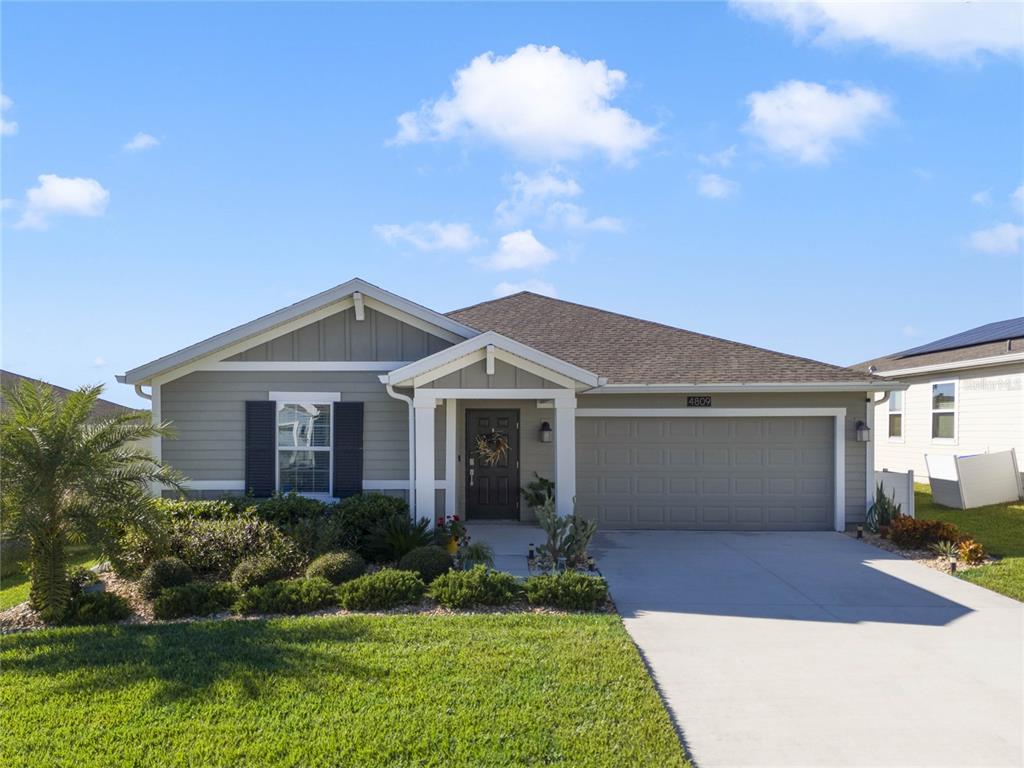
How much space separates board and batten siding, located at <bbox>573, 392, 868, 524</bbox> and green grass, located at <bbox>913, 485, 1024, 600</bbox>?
77.5 inches

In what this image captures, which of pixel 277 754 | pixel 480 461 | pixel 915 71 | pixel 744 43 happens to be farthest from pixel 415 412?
pixel 915 71

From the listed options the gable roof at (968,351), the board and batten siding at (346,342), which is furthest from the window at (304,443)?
the gable roof at (968,351)

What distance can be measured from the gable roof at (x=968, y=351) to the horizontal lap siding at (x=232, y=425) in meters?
13.0

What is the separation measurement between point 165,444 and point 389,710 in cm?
764

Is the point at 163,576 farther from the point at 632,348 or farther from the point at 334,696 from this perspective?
the point at 632,348

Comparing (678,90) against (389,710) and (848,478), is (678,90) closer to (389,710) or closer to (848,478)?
(848,478)

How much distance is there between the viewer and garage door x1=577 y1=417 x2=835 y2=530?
12.1 meters

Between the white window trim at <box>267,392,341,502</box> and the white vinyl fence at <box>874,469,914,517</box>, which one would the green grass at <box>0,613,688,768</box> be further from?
the white vinyl fence at <box>874,469,914,517</box>

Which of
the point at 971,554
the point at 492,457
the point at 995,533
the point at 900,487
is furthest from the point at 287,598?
the point at 995,533

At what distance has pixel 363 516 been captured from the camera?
945 centimetres

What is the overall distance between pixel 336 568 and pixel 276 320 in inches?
171

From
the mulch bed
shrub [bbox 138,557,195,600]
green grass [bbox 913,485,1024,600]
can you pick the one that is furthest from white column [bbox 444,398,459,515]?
green grass [bbox 913,485,1024,600]

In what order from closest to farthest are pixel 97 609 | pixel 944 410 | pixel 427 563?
1. pixel 97 609
2. pixel 427 563
3. pixel 944 410

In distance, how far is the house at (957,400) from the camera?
14602 millimetres
